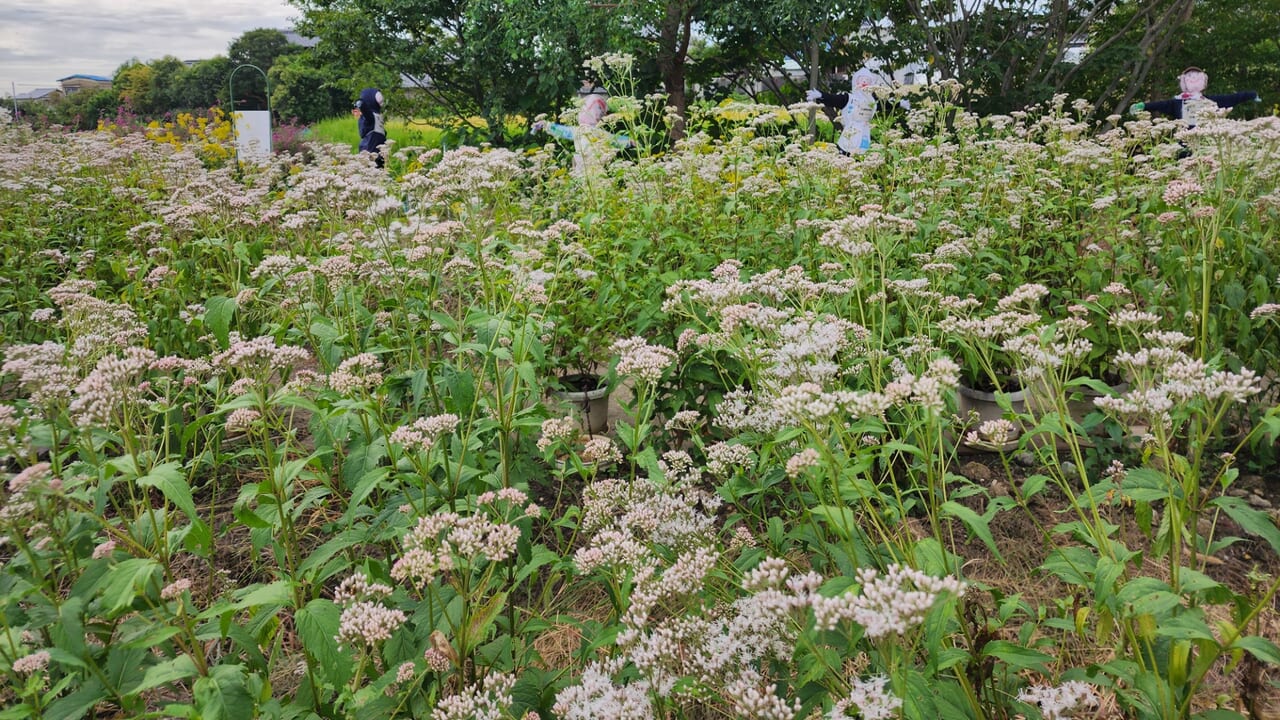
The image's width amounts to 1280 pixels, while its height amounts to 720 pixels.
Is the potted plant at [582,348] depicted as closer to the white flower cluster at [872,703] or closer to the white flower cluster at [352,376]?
the white flower cluster at [352,376]

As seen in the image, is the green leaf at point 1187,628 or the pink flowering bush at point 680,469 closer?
the green leaf at point 1187,628

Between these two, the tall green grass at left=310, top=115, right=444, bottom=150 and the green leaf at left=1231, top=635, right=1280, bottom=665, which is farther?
the tall green grass at left=310, top=115, right=444, bottom=150

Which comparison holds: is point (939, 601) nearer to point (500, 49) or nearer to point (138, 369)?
point (138, 369)

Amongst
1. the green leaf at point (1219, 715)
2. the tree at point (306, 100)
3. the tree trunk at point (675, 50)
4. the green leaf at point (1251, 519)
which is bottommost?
the green leaf at point (1219, 715)

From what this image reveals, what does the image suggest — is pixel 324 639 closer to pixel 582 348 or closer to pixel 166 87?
pixel 582 348

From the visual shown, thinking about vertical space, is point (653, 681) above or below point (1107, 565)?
below

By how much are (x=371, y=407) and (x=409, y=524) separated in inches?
14.1

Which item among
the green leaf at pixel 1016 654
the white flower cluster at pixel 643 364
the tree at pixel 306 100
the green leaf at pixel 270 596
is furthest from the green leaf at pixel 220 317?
the tree at pixel 306 100

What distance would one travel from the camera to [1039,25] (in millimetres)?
12906

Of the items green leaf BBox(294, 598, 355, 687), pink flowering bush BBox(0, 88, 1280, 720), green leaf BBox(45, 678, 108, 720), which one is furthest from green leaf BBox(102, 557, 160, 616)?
green leaf BBox(294, 598, 355, 687)

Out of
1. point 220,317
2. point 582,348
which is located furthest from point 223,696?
point 582,348

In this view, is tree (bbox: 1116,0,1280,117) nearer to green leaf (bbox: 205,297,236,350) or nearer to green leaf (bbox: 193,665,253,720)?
green leaf (bbox: 205,297,236,350)

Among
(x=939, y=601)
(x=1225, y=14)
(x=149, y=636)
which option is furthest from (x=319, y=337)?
(x=1225, y=14)

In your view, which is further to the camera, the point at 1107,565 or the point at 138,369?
the point at 138,369
